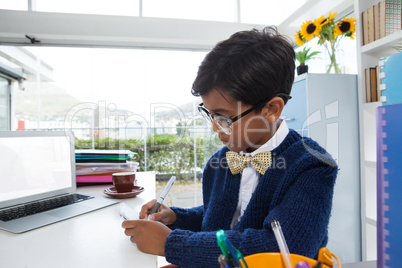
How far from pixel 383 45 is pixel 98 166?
195cm

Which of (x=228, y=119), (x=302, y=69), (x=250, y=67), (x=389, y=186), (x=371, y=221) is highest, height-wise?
(x=302, y=69)

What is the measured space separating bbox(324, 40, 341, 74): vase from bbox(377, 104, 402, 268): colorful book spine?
2099 millimetres

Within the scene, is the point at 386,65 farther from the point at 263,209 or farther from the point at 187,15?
the point at 187,15

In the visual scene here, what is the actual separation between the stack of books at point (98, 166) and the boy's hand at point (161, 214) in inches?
21.1

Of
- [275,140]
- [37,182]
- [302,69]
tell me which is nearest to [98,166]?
[37,182]

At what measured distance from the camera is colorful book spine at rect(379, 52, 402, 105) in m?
0.31

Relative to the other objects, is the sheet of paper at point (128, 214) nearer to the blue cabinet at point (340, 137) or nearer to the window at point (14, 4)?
the blue cabinet at point (340, 137)

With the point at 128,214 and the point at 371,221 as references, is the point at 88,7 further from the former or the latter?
the point at 371,221

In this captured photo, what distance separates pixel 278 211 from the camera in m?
0.61

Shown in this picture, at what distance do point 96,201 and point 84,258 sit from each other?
0.46 metres

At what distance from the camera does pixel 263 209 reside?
29.4 inches

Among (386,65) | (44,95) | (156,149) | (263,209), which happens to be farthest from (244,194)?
(44,95)

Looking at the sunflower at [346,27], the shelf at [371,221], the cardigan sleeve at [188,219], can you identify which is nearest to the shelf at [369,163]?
the shelf at [371,221]

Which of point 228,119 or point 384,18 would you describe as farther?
point 384,18
